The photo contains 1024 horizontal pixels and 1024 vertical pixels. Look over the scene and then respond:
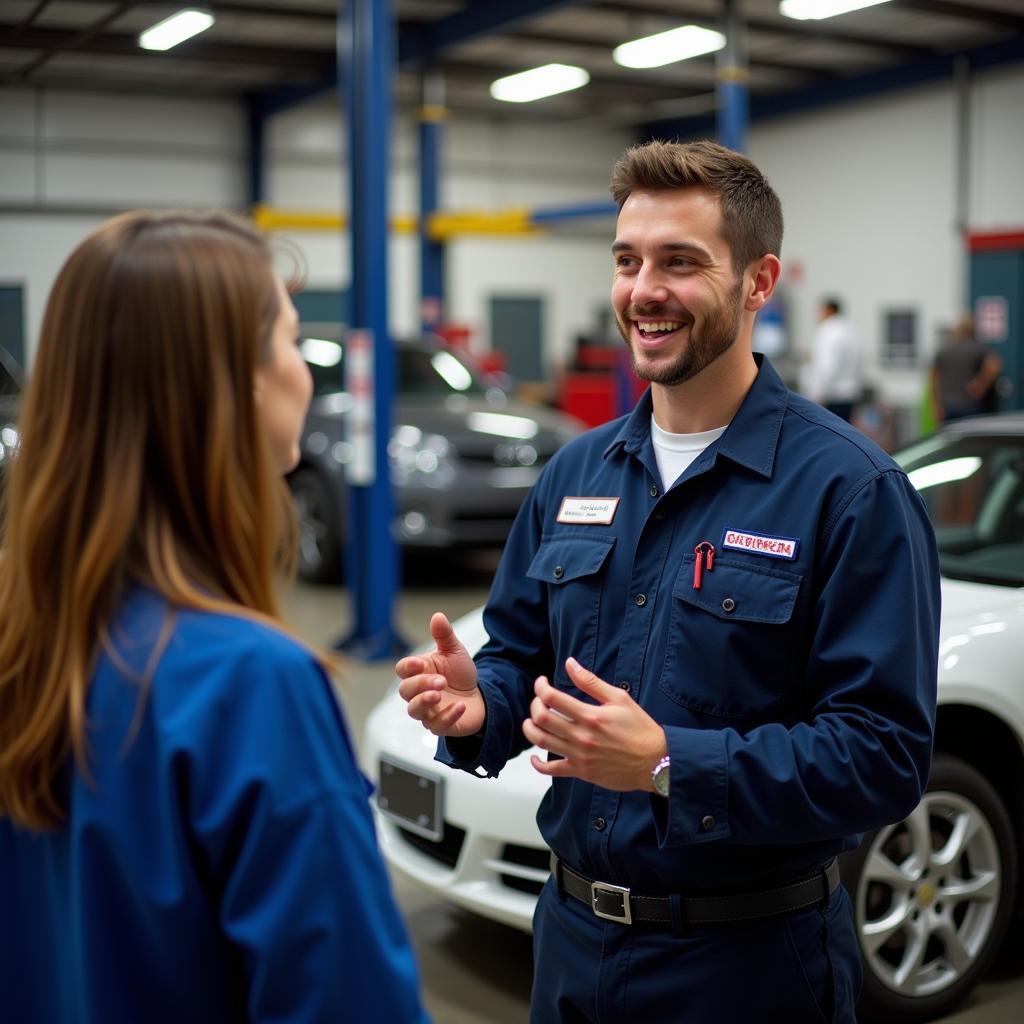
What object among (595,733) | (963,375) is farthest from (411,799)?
(963,375)

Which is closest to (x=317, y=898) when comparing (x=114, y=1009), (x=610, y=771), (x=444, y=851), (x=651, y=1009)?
(x=114, y=1009)

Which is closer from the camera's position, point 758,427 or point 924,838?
point 758,427

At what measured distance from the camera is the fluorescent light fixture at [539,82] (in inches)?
634

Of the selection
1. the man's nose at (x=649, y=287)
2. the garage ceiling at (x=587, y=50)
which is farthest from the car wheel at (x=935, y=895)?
the garage ceiling at (x=587, y=50)

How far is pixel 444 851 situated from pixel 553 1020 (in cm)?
140

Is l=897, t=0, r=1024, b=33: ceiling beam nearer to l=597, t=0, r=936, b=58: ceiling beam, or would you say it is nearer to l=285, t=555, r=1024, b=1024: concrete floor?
l=597, t=0, r=936, b=58: ceiling beam

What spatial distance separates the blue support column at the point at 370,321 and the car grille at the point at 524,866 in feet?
11.8

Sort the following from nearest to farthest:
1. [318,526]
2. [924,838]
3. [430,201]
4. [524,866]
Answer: [924,838]
[524,866]
[318,526]
[430,201]

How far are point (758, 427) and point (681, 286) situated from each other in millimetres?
218

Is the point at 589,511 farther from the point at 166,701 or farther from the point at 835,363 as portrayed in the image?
the point at 835,363

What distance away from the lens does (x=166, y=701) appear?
975 millimetres

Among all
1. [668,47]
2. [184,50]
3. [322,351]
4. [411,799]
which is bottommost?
[411,799]

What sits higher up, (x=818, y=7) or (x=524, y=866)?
(x=818, y=7)

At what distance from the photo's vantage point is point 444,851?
3176 millimetres
